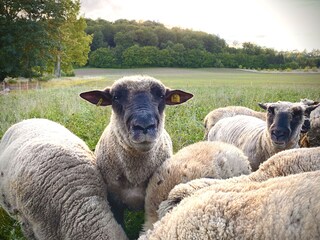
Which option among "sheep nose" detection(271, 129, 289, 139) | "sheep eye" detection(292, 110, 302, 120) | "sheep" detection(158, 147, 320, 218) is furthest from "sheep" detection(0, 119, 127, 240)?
"sheep eye" detection(292, 110, 302, 120)

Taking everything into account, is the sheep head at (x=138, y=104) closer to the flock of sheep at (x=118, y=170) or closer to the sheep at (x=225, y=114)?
the flock of sheep at (x=118, y=170)

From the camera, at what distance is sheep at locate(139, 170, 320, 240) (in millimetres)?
1247

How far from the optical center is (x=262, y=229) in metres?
1.34

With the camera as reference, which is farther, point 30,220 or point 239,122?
point 239,122

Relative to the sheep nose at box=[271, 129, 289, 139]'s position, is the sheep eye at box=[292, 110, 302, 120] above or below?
above

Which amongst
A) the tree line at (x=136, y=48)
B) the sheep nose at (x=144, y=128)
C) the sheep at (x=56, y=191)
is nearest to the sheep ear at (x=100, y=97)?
the sheep at (x=56, y=191)

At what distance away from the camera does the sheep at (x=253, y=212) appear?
4.09ft

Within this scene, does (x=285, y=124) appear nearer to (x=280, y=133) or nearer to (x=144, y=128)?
(x=280, y=133)

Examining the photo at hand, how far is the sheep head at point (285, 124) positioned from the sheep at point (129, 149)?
5.89 ft

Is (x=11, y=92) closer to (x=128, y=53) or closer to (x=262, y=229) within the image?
(x=128, y=53)

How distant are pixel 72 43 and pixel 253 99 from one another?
6464 millimetres

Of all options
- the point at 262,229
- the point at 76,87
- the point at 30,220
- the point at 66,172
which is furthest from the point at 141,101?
the point at 76,87

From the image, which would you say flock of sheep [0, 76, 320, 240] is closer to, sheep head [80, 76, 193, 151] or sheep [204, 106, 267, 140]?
sheep head [80, 76, 193, 151]

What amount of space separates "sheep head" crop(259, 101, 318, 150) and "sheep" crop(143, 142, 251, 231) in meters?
1.71
